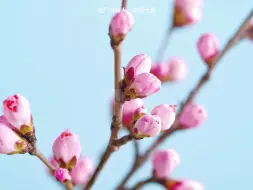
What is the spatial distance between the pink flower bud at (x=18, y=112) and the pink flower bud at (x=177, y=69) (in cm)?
57

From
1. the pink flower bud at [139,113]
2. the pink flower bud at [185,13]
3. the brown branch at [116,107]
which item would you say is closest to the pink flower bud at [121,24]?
the brown branch at [116,107]

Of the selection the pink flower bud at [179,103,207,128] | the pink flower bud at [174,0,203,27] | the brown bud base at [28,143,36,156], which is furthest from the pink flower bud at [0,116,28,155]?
the pink flower bud at [174,0,203,27]

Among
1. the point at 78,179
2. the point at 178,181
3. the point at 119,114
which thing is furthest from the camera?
the point at 78,179

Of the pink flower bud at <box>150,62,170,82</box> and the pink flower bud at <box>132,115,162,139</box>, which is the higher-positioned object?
the pink flower bud at <box>132,115,162,139</box>

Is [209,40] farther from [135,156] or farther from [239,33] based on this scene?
[135,156]

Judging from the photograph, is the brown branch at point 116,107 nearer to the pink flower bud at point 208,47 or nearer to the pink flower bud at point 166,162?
Result: the pink flower bud at point 166,162

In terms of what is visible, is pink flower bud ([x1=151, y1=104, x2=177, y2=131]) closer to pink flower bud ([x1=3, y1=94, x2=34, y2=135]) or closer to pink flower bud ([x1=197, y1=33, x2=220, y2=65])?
pink flower bud ([x1=3, y1=94, x2=34, y2=135])

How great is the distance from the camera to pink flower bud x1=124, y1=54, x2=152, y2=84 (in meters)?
0.66

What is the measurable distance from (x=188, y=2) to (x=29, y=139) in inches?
22.8

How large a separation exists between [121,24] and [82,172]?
0.38 metres

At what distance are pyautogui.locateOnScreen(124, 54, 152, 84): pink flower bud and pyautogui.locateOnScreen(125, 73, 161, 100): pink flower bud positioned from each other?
1 cm

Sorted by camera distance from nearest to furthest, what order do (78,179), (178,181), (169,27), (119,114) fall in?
(119,114)
(178,181)
(78,179)
(169,27)

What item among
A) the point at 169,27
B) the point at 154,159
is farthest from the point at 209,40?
the point at 154,159

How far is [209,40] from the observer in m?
1.00
